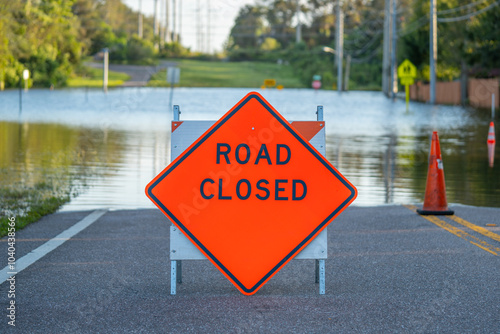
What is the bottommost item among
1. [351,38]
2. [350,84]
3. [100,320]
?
[100,320]

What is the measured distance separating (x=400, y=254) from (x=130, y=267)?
7.75 ft

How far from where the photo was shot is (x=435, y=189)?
30.6 ft

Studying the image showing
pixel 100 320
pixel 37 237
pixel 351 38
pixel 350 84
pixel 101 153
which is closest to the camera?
pixel 100 320

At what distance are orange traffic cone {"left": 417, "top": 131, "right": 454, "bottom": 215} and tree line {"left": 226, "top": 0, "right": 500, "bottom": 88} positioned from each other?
139 feet

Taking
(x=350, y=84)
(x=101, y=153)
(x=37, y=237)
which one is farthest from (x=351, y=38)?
(x=37, y=237)

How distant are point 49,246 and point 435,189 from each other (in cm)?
442

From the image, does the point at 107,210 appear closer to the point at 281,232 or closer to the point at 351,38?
the point at 281,232

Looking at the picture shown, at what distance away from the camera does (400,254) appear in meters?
7.14

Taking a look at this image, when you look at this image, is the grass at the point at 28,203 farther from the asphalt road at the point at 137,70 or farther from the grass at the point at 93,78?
the asphalt road at the point at 137,70

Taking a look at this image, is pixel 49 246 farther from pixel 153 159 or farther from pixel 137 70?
pixel 137 70

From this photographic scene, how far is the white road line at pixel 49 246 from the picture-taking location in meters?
6.35

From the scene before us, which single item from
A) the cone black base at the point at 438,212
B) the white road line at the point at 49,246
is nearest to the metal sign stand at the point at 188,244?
the white road line at the point at 49,246

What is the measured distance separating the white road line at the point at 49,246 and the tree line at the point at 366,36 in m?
44.0

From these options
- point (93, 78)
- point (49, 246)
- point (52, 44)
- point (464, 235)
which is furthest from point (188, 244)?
point (93, 78)
